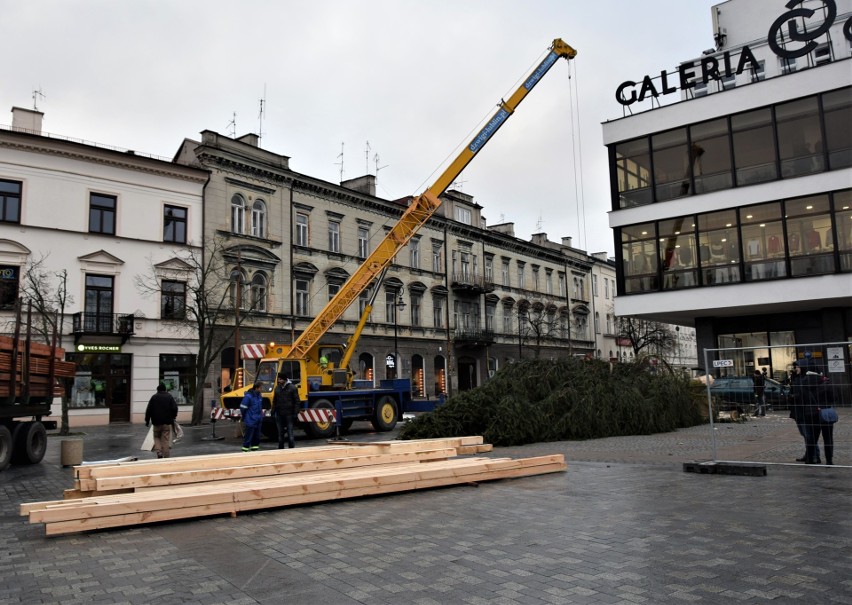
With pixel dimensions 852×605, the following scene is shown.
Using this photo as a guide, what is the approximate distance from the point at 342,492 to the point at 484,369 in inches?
1599

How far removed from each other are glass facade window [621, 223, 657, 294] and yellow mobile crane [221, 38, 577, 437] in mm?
8648

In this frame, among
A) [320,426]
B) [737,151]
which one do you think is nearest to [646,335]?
[737,151]

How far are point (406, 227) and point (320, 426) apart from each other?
7268 mm

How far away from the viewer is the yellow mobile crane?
20812 millimetres

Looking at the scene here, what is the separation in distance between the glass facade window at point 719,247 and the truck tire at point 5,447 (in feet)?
80.7

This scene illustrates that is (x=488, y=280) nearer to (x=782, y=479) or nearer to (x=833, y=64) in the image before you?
(x=833, y=64)

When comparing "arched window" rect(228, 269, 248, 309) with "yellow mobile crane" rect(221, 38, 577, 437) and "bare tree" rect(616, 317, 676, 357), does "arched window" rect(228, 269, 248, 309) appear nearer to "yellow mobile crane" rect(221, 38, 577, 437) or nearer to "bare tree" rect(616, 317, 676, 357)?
"yellow mobile crane" rect(221, 38, 577, 437)

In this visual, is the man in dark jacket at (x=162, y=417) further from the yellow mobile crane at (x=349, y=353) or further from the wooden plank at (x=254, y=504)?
the wooden plank at (x=254, y=504)

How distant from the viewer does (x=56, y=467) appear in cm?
1380

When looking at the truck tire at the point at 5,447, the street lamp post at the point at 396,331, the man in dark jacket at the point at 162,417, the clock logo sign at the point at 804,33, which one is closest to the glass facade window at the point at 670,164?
the clock logo sign at the point at 804,33

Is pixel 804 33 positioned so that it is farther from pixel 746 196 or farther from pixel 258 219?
pixel 258 219

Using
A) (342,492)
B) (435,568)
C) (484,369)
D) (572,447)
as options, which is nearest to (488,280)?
(484,369)

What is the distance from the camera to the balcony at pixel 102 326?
2823 cm

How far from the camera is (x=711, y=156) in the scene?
2756 cm
